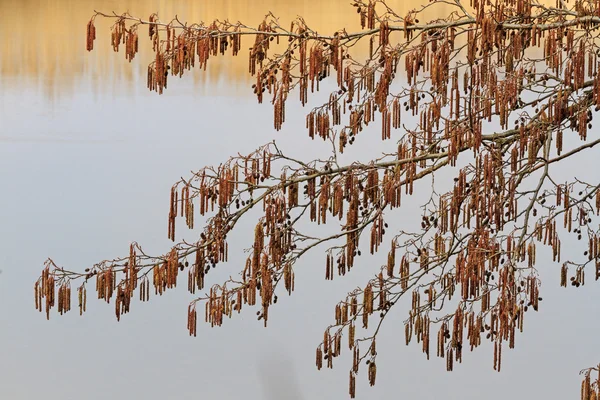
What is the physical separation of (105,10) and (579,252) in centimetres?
395

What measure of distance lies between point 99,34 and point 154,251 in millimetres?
2612

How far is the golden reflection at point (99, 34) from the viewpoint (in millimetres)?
7531

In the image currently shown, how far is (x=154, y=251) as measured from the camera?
21.4 feet

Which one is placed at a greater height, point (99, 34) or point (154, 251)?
point (99, 34)

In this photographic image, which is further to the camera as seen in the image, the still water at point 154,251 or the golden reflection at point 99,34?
the golden reflection at point 99,34

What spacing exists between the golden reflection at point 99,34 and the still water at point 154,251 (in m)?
0.02

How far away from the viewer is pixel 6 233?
6891 millimetres

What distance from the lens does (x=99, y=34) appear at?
8.45 meters

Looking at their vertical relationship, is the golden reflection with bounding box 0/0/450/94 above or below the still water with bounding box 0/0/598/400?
above

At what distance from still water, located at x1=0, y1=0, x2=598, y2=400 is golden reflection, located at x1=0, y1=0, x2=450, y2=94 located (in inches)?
0.7

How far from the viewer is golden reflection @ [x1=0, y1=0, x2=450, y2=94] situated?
753 cm

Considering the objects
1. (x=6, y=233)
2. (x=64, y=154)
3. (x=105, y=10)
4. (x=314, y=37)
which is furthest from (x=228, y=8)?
(x=314, y=37)

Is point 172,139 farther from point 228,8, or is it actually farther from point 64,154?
point 228,8

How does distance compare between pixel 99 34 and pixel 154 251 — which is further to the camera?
pixel 99 34
